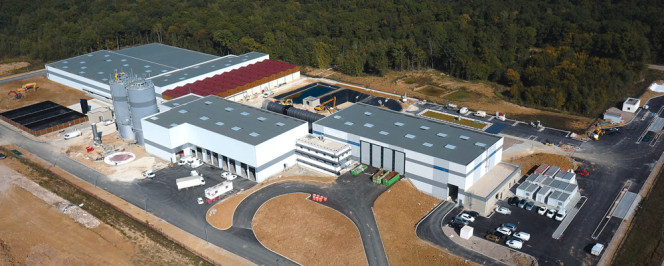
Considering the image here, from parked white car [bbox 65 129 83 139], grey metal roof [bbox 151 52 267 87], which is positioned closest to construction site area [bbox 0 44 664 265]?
parked white car [bbox 65 129 83 139]

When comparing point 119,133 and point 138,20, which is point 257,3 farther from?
point 119,133

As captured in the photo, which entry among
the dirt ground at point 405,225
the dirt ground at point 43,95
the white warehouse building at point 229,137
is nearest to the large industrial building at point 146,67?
the dirt ground at point 43,95

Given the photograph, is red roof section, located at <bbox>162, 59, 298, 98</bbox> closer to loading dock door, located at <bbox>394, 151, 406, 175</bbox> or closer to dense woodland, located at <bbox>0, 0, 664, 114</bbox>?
dense woodland, located at <bbox>0, 0, 664, 114</bbox>

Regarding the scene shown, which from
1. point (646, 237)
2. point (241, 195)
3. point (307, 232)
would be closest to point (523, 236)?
point (646, 237)

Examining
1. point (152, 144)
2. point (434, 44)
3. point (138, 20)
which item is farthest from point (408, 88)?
point (138, 20)

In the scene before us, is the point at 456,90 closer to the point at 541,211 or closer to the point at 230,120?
the point at 541,211
